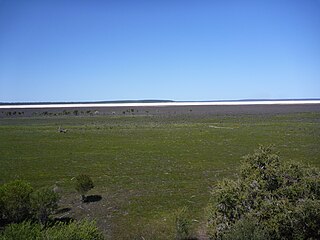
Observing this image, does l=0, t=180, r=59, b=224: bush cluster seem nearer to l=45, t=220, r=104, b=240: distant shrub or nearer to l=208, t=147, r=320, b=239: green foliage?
l=45, t=220, r=104, b=240: distant shrub

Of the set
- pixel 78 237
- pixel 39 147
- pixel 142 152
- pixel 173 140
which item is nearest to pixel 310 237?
pixel 78 237

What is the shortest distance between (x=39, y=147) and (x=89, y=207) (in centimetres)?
2262

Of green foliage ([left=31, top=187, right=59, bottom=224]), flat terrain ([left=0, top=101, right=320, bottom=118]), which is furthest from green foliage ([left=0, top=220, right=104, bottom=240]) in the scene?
flat terrain ([left=0, top=101, right=320, bottom=118])

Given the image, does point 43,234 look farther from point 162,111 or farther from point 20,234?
point 162,111

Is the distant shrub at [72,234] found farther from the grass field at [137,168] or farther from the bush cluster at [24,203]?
the bush cluster at [24,203]

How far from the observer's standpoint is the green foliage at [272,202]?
8.65 meters

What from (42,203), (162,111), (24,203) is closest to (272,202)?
(42,203)

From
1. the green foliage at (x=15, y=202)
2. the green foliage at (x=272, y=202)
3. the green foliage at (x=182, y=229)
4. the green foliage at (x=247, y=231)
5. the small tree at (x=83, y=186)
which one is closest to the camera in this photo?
the green foliage at (x=247, y=231)

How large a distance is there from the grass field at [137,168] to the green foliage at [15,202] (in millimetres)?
2087

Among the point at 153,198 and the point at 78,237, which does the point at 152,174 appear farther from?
the point at 78,237

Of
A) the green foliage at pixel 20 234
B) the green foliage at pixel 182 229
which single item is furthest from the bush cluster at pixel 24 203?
the green foliage at pixel 182 229

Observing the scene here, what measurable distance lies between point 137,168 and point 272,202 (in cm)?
1592

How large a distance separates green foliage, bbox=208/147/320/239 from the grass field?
367 centimetres

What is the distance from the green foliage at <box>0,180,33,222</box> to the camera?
12.9 meters
